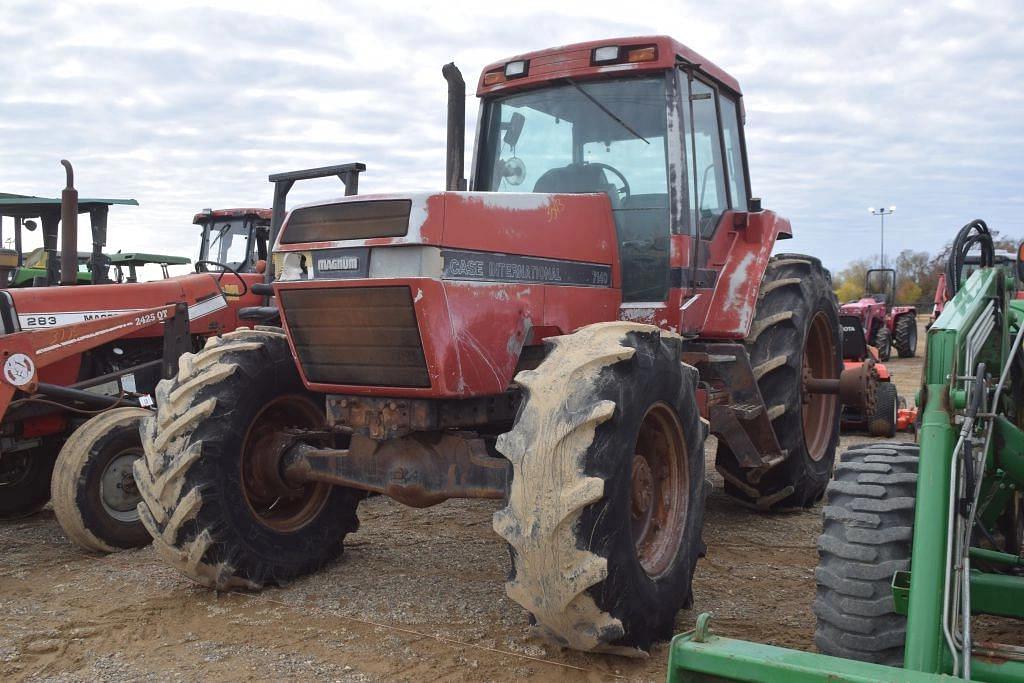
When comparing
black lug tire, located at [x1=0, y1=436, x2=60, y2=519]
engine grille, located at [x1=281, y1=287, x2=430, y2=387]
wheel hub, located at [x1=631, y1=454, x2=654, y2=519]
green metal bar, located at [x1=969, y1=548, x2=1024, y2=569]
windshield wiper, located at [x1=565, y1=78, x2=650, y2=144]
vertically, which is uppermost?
windshield wiper, located at [x1=565, y1=78, x2=650, y2=144]

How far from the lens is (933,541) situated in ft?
8.63

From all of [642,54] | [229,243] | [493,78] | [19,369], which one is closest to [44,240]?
[229,243]

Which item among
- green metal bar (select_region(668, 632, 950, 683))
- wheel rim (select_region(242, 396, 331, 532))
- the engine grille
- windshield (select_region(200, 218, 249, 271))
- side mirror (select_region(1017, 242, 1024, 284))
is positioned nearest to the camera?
green metal bar (select_region(668, 632, 950, 683))

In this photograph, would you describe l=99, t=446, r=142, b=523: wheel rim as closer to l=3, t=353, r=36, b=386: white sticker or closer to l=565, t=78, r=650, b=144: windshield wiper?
l=3, t=353, r=36, b=386: white sticker

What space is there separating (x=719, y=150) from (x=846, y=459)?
9.23 feet

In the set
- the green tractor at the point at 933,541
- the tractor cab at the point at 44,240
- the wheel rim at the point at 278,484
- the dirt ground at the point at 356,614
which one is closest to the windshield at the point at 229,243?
the tractor cab at the point at 44,240

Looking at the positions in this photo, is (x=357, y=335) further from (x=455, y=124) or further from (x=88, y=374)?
(x=88, y=374)

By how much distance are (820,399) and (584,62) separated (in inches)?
128

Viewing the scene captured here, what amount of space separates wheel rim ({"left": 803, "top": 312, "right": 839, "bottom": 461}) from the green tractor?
2727 mm

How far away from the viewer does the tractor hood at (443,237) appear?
382cm

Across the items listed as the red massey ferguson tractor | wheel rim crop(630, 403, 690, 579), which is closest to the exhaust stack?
the red massey ferguson tractor

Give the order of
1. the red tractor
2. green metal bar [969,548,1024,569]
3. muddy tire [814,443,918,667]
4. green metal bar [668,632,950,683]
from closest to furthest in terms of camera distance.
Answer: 1. green metal bar [668,632,950,683]
2. muddy tire [814,443,918,667]
3. green metal bar [969,548,1024,569]
4. the red tractor

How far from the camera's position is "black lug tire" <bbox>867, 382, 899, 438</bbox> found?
956 cm

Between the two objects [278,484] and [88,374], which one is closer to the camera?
[278,484]
